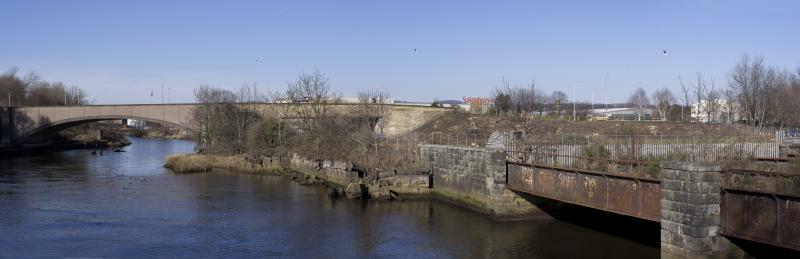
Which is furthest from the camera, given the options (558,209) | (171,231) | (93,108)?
(93,108)

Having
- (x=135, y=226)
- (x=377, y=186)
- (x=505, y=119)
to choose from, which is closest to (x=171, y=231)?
(x=135, y=226)

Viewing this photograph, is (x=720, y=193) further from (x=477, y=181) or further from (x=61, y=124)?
(x=61, y=124)

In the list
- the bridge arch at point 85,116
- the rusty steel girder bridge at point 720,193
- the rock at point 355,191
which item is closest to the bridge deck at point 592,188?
the rusty steel girder bridge at point 720,193

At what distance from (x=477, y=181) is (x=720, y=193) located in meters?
15.5

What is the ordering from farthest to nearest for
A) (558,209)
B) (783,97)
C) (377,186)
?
(783,97) → (377,186) → (558,209)

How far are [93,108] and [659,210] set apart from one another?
270ft

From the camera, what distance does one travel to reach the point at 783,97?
200ft

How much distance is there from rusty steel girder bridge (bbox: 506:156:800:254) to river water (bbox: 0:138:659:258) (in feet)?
6.29

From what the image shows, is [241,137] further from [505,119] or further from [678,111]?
[678,111]

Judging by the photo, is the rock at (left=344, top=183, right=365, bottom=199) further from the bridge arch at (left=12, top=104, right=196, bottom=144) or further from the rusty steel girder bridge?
the bridge arch at (left=12, top=104, right=196, bottom=144)

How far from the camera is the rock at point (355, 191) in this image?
3891 centimetres

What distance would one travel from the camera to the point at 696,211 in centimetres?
1872

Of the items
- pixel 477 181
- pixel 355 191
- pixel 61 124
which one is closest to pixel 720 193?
pixel 477 181

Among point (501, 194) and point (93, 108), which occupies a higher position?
point (93, 108)
